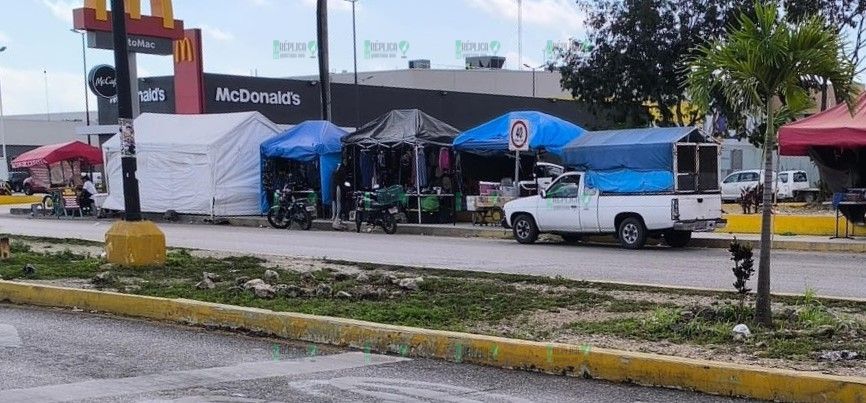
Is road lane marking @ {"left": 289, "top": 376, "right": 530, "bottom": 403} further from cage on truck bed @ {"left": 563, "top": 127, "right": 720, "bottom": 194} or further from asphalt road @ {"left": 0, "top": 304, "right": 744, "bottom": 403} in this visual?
cage on truck bed @ {"left": 563, "top": 127, "right": 720, "bottom": 194}

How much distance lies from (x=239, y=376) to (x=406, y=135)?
1897cm

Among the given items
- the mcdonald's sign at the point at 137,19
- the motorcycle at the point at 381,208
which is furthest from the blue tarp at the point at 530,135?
the mcdonald's sign at the point at 137,19

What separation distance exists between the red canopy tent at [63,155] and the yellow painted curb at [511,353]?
1089 inches

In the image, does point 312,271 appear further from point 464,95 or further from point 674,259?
point 464,95

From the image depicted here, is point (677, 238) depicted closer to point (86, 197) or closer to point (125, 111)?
point (125, 111)

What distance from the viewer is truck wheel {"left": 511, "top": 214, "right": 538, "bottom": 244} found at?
66.3ft

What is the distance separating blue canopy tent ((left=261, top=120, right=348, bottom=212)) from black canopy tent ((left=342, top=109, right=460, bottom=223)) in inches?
28.6

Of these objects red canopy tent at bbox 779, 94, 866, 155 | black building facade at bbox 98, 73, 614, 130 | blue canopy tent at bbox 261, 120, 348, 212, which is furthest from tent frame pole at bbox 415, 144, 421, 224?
black building facade at bbox 98, 73, 614, 130

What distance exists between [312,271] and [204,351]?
177 inches

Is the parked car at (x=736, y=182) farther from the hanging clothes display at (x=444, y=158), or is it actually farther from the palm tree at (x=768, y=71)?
the palm tree at (x=768, y=71)

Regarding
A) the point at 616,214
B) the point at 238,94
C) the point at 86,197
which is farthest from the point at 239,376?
the point at 238,94

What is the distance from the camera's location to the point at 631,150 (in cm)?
1875

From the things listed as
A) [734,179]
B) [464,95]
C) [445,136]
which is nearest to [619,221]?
[445,136]

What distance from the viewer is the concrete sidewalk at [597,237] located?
720 inches
